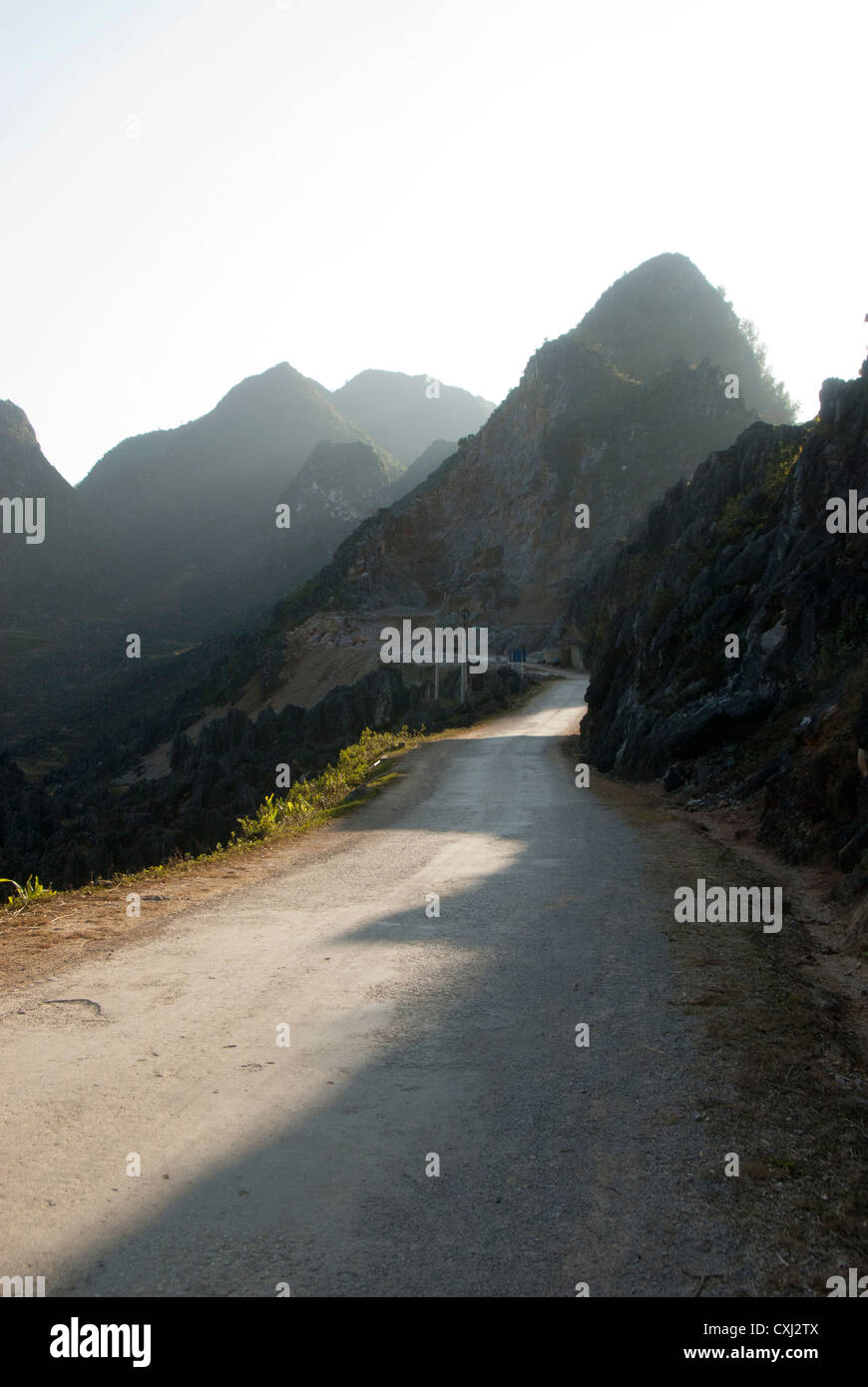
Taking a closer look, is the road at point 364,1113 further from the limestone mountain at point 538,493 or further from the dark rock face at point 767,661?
the limestone mountain at point 538,493

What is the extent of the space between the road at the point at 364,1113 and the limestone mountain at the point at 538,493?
68996 millimetres

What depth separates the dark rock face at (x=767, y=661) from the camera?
1120 centimetres

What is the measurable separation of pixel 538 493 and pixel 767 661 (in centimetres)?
7618

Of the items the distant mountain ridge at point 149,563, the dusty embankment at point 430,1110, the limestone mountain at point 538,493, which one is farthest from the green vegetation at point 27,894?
the distant mountain ridge at point 149,563

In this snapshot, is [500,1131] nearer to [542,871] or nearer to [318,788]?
[542,871]

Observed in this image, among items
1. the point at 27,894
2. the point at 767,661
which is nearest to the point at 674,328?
the point at 767,661

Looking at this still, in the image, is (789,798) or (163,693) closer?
(789,798)

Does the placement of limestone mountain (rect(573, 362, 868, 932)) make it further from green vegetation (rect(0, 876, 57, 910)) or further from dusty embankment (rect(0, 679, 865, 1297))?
green vegetation (rect(0, 876, 57, 910))

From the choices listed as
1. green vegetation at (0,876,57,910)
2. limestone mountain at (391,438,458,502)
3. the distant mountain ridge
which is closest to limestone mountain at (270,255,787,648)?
the distant mountain ridge

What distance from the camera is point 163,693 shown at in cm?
9444

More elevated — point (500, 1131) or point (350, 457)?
point (350, 457)

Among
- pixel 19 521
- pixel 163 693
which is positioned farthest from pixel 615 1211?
pixel 19 521
